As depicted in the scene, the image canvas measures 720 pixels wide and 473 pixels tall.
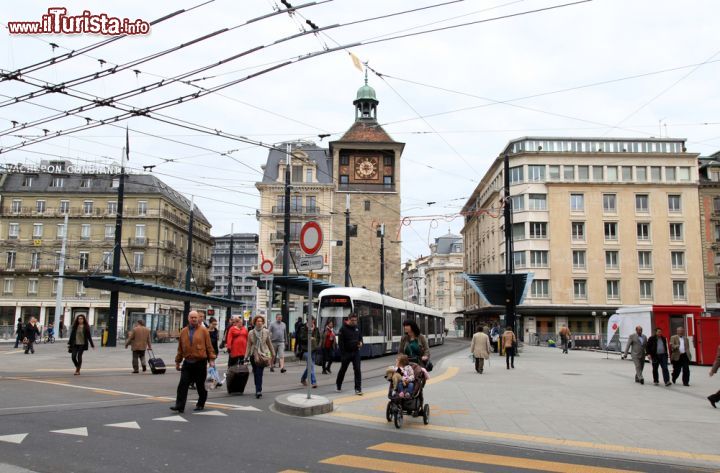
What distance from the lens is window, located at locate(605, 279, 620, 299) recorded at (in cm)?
6100

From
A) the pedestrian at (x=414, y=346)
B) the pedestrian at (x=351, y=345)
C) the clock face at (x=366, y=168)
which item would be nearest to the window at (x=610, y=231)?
the clock face at (x=366, y=168)

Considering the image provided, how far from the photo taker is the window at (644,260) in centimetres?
6153

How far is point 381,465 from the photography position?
21.6 ft

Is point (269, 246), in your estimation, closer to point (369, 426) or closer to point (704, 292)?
point (704, 292)

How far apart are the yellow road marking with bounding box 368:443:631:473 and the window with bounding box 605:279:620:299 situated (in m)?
58.6

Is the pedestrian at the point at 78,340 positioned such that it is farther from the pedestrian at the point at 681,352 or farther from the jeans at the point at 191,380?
the pedestrian at the point at 681,352

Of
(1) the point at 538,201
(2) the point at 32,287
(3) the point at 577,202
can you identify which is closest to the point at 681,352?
(1) the point at 538,201

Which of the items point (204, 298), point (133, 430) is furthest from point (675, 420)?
point (204, 298)

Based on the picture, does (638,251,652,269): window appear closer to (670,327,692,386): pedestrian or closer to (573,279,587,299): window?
(573,279,587,299): window

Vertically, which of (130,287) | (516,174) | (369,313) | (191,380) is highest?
(516,174)

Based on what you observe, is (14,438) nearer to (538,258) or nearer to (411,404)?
(411,404)

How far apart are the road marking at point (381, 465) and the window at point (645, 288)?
6120 centimetres

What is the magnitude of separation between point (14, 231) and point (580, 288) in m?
59.1

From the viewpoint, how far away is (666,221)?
62.2 meters
